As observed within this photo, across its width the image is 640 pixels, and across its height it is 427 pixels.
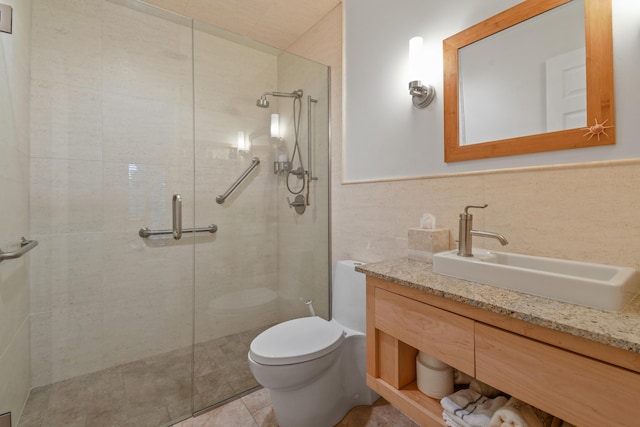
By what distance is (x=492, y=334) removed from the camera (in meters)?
0.71

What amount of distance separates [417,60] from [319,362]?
1486 mm

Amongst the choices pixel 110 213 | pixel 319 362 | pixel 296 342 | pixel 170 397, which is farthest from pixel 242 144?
pixel 170 397

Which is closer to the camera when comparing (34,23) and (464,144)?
(464,144)

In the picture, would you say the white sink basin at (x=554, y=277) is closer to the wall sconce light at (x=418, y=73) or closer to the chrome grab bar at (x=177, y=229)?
the wall sconce light at (x=418, y=73)

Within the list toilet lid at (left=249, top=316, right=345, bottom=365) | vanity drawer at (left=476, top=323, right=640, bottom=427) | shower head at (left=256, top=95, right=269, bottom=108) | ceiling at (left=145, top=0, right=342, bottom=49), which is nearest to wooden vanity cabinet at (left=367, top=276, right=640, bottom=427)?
vanity drawer at (left=476, top=323, right=640, bottom=427)

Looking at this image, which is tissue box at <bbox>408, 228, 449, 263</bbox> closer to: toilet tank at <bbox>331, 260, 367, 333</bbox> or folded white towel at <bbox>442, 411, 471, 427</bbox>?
toilet tank at <bbox>331, 260, 367, 333</bbox>

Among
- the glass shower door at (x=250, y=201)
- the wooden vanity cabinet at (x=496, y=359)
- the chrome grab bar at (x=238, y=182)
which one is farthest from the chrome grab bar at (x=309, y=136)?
the wooden vanity cabinet at (x=496, y=359)

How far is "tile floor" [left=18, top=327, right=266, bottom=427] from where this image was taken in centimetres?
140

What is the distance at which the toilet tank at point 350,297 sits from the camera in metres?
1.49

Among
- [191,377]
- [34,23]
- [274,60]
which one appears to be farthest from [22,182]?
[274,60]

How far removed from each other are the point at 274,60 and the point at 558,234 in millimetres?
1927

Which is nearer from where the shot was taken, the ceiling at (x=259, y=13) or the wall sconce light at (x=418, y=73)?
the wall sconce light at (x=418, y=73)

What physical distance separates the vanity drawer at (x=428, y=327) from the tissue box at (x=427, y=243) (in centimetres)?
31

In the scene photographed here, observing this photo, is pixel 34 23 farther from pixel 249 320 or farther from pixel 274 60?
pixel 249 320
